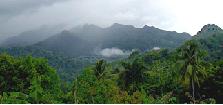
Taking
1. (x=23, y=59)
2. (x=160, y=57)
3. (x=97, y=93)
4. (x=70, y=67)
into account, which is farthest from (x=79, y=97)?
(x=70, y=67)

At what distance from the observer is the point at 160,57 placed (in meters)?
79.4

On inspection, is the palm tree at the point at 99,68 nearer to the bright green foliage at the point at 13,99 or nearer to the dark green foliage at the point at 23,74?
the dark green foliage at the point at 23,74

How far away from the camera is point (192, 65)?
42.4m

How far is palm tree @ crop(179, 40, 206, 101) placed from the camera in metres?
42.0

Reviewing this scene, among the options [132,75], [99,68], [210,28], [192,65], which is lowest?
[132,75]

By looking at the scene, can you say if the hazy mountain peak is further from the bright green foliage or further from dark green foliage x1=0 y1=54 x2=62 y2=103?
the bright green foliage

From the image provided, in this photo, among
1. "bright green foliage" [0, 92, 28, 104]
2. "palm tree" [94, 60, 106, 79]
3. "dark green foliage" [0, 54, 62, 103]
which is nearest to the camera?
"bright green foliage" [0, 92, 28, 104]

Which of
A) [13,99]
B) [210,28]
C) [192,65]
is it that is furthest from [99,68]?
[210,28]

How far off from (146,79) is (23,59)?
1321 centimetres

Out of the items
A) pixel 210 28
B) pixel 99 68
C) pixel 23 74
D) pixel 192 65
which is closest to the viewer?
pixel 192 65

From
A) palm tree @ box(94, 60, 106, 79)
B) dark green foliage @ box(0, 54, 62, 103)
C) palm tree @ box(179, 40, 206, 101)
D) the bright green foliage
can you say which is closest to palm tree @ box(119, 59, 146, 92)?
palm tree @ box(94, 60, 106, 79)

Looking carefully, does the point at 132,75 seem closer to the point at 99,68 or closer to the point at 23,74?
the point at 99,68

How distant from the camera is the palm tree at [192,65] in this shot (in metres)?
42.0

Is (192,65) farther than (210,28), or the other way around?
(210,28)
